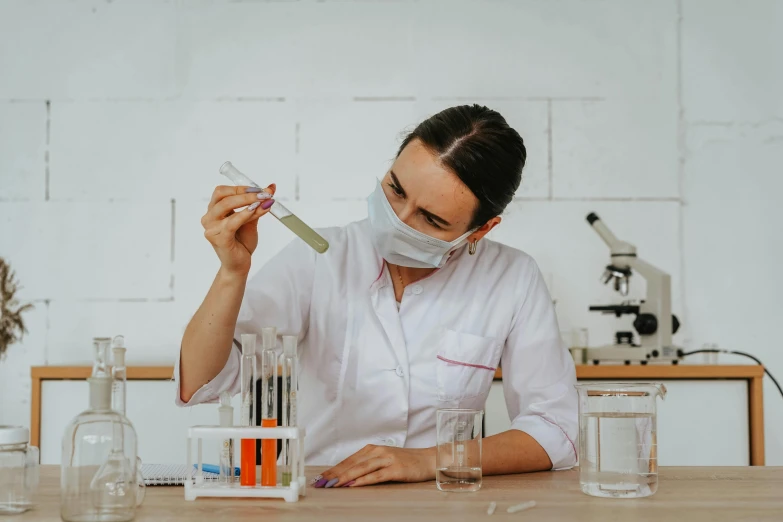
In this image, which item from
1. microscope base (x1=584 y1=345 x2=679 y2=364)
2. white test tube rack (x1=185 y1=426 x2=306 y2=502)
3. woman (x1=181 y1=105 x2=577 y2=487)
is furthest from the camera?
microscope base (x1=584 y1=345 x2=679 y2=364)

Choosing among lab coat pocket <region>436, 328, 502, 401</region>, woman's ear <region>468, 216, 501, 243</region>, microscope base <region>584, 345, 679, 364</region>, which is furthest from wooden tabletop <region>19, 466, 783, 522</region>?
microscope base <region>584, 345, 679, 364</region>

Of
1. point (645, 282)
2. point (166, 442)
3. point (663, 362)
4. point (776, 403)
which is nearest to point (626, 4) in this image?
point (645, 282)

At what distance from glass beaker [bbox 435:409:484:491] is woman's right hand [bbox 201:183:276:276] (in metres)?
0.40

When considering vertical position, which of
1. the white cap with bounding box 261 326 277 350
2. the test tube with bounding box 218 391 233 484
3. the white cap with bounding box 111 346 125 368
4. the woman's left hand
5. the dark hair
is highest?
the dark hair

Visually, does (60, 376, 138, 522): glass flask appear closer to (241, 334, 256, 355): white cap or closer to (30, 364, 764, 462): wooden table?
(241, 334, 256, 355): white cap

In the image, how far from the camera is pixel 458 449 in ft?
3.64

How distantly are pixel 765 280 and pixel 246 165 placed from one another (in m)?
1.85

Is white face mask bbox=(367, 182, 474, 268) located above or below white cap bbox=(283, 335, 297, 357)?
Answer: above

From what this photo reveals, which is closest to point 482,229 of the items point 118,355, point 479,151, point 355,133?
point 479,151

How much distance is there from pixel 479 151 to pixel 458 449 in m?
0.60

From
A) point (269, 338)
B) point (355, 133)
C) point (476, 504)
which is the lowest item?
point (476, 504)

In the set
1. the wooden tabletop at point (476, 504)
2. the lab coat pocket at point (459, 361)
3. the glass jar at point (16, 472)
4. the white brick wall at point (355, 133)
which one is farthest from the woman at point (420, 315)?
the white brick wall at point (355, 133)

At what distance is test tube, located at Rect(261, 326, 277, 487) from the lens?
1043 mm

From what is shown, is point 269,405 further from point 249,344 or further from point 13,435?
point 13,435
